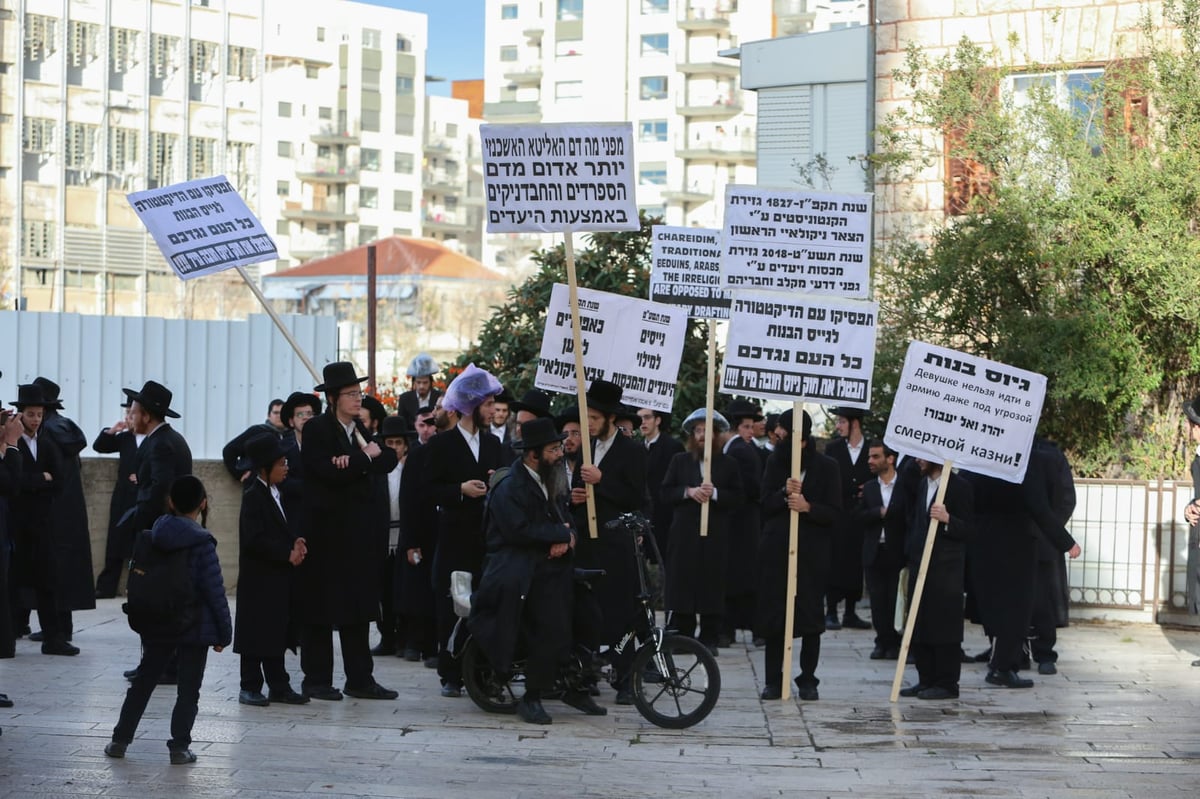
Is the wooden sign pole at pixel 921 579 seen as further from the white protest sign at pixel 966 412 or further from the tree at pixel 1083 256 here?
the tree at pixel 1083 256

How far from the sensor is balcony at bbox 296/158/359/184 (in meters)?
121

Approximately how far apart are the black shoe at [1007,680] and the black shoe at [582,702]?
3168 millimetres

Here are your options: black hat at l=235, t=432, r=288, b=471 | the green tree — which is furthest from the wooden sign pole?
the green tree

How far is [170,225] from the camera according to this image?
44.7 feet

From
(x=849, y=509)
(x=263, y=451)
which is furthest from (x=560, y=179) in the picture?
(x=849, y=509)

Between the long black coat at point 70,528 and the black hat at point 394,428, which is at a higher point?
the black hat at point 394,428

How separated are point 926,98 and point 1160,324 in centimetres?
369

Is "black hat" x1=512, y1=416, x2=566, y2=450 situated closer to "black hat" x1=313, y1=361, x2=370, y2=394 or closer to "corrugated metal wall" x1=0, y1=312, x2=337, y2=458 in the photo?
"black hat" x1=313, y1=361, x2=370, y2=394

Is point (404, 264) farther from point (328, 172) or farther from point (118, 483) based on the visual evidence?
point (118, 483)

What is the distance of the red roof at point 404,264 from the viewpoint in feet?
304

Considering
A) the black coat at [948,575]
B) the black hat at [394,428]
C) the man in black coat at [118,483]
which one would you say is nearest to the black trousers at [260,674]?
the black hat at [394,428]

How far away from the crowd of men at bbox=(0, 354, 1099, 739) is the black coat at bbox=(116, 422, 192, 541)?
0.02m

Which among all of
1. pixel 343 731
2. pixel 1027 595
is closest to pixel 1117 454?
pixel 1027 595

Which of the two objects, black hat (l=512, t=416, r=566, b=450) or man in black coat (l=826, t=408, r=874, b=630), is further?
man in black coat (l=826, t=408, r=874, b=630)
